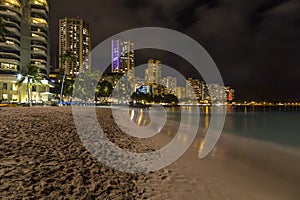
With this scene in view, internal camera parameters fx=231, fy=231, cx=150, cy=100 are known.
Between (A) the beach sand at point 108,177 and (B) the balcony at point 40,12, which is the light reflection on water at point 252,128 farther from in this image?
(B) the balcony at point 40,12

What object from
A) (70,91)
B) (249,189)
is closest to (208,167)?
(249,189)

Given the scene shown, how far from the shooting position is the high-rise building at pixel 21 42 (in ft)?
198

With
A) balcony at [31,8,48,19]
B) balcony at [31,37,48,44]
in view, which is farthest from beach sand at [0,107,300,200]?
balcony at [31,8,48,19]

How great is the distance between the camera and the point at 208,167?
9.35 m

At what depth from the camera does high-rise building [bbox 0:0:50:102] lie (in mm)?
60500

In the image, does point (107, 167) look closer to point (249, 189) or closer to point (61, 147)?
point (61, 147)

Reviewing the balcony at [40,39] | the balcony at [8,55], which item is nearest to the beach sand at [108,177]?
the balcony at [8,55]

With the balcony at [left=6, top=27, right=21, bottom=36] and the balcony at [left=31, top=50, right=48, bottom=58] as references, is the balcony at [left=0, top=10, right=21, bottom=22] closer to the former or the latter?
the balcony at [left=6, top=27, right=21, bottom=36]

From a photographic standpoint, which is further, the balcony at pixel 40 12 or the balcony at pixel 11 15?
the balcony at pixel 40 12

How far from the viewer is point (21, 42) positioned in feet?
220

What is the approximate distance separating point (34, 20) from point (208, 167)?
78687 mm

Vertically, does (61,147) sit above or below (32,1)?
below

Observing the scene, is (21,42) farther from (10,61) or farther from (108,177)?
(108,177)

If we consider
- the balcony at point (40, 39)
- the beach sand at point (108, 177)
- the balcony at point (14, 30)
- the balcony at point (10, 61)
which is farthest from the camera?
the balcony at point (40, 39)
